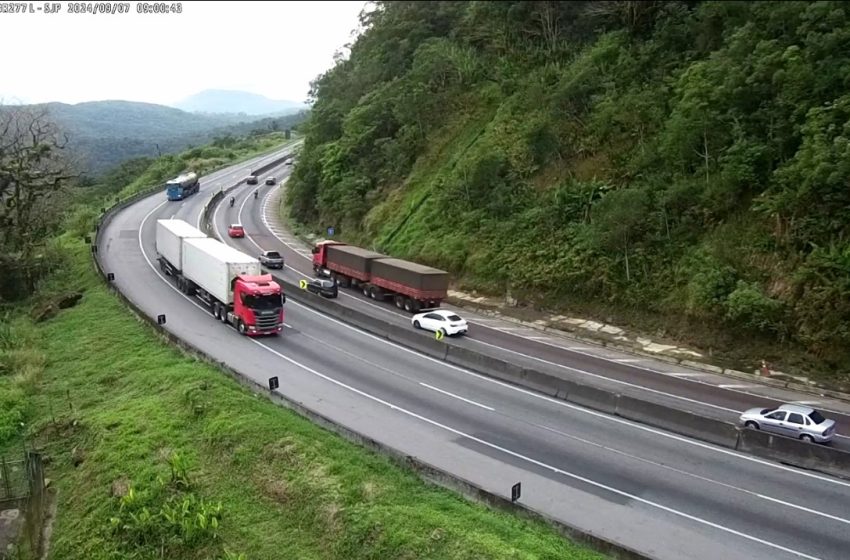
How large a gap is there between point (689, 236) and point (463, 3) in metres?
39.7

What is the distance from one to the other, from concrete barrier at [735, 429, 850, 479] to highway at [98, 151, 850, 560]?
1.13 ft

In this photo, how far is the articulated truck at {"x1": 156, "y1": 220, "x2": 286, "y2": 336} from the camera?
33.0m

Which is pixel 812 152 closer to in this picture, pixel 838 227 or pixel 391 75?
pixel 838 227

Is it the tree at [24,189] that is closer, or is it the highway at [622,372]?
the highway at [622,372]

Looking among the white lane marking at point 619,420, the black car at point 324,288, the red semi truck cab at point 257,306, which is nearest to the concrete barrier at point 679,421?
the white lane marking at point 619,420

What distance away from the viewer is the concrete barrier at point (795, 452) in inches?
797

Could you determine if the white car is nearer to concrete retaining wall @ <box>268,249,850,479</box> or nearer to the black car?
concrete retaining wall @ <box>268,249,850,479</box>

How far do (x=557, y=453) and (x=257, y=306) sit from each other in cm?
1690

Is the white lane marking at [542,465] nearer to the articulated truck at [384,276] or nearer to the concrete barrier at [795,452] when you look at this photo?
the concrete barrier at [795,452]

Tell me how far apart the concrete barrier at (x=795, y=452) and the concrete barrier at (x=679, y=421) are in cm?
42

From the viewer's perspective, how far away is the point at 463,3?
65562mm

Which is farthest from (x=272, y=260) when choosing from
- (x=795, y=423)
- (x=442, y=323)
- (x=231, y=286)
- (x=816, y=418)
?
(x=816, y=418)

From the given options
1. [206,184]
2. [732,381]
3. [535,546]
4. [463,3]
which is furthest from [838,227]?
[206,184]

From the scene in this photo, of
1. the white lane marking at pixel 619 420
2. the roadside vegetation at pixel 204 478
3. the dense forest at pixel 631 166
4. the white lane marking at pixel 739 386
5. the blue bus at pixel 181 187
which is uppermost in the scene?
the dense forest at pixel 631 166
